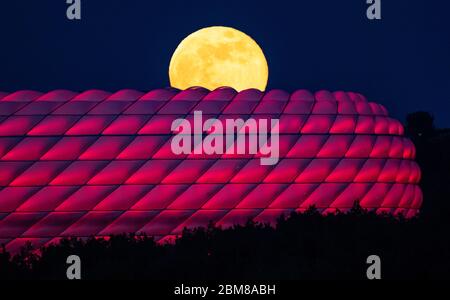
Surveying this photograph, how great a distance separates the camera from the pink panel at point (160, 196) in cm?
2247

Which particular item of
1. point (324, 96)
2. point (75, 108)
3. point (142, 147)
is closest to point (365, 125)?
point (324, 96)

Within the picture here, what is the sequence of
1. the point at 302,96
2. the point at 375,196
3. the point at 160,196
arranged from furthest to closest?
1. the point at 375,196
2. the point at 302,96
3. the point at 160,196

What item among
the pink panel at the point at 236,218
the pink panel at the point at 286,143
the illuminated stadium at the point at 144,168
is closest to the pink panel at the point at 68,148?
the illuminated stadium at the point at 144,168

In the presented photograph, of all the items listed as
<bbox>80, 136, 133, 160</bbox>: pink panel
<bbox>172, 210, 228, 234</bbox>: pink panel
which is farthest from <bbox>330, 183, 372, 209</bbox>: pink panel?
<bbox>80, 136, 133, 160</bbox>: pink panel

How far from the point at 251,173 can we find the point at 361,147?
341cm

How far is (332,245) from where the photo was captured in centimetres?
1911

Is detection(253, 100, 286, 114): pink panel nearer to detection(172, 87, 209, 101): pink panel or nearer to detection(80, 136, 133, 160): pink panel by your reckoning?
detection(172, 87, 209, 101): pink panel

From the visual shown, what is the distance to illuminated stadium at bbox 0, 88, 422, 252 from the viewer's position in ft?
72.9

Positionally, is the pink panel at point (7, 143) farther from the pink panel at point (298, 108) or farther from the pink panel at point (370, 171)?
the pink panel at point (370, 171)

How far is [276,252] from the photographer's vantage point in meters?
19.2

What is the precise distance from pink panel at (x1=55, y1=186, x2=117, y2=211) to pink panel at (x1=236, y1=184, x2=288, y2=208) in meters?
3.52

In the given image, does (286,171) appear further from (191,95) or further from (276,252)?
(276,252)

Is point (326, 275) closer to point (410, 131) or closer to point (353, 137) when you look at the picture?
point (353, 137)
